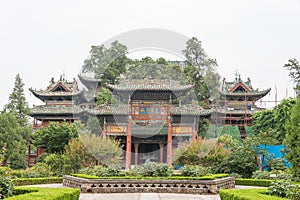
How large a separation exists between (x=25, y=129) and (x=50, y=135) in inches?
225

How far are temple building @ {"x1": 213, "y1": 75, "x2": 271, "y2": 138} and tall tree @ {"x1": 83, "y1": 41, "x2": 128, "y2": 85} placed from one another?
13383 millimetres

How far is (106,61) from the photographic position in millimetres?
49750

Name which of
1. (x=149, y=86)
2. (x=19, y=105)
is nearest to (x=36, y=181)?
(x=149, y=86)

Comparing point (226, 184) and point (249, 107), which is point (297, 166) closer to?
point (226, 184)

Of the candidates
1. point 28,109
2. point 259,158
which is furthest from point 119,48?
point 259,158

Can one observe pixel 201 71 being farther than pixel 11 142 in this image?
Yes

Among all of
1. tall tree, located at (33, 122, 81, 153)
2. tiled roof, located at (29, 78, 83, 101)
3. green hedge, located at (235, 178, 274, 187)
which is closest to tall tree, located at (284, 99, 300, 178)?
green hedge, located at (235, 178, 274, 187)

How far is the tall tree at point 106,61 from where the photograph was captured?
4762 cm

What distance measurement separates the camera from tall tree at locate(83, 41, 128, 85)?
47625 mm

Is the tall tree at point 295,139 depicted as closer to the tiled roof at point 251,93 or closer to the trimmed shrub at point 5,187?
the trimmed shrub at point 5,187

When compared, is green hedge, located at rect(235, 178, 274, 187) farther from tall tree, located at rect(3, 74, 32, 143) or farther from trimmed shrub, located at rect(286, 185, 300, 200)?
tall tree, located at rect(3, 74, 32, 143)

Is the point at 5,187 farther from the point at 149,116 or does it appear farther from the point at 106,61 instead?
the point at 106,61

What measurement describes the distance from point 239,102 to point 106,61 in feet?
58.5

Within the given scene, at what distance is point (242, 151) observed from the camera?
21234 millimetres
